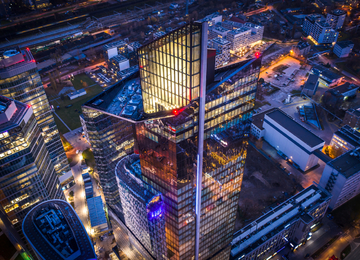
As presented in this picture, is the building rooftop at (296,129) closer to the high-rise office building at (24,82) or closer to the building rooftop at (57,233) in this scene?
the building rooftop at (57,233)

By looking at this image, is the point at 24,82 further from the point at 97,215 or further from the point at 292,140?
the point at 292,140

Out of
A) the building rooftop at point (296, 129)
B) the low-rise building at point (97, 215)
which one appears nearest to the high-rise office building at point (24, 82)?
the low-rise building at point (97, 215)

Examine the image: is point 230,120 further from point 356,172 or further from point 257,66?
point 356,172

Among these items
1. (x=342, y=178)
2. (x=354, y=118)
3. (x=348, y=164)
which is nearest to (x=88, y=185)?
(x=342, y=178)

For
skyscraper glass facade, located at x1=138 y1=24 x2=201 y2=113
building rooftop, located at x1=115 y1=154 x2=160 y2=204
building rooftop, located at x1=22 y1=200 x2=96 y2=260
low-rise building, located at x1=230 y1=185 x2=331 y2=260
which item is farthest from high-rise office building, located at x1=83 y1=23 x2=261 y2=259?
low-rise building, located at x1=230 y1=185 x2=331 y2=260

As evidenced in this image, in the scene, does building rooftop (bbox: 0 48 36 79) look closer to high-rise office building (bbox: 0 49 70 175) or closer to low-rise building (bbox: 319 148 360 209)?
high-rise office building (bbox: 0 49 70 175)
